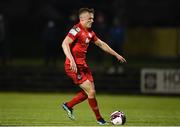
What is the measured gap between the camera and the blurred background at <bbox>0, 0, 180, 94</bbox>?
23.9 m

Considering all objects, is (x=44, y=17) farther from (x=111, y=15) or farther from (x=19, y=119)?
(x=19, y=119)

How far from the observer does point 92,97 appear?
47.2ft

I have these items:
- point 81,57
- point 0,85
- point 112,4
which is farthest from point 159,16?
point 81,57

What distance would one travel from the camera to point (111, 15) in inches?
1620

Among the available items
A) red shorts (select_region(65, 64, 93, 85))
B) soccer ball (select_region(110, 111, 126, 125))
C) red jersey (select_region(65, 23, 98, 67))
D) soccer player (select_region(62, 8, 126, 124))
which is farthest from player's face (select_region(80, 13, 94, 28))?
soccer ball (select_region(110, 111, 126, 125))

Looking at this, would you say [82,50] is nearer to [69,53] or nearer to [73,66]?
[69,53]

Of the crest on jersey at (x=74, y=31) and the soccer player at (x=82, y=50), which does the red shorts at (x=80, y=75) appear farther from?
the crest on jersey at (x=74, y=31)

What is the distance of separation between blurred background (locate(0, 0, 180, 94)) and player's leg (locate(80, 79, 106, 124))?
910 cm

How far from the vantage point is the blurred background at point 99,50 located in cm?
2389

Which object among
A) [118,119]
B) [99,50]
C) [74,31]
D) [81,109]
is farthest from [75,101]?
[99,50]

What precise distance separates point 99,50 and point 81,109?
9.25 meters

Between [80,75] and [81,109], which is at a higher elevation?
[80,75]

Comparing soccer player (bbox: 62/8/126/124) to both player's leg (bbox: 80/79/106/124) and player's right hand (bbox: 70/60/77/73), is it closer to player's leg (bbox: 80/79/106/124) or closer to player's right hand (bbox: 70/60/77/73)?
player's leg (bbox: 80/79/106/124)

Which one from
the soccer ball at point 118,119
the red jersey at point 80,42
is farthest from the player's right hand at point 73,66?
the soccer ball at point 118,119
